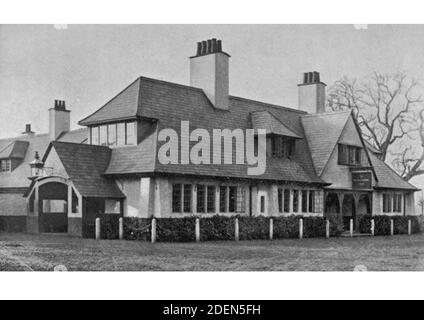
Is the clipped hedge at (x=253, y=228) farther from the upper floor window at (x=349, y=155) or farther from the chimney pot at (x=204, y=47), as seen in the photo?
the chimney pot at (x=204, y=47)

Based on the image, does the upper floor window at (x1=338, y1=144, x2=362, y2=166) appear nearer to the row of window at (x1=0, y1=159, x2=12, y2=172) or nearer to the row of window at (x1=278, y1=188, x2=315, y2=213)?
the row of window at (x1=278, y1=188, x2=315, y2=213)

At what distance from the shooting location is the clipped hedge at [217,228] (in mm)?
29500

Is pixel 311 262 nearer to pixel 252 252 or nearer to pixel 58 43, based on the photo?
pixel 252 252

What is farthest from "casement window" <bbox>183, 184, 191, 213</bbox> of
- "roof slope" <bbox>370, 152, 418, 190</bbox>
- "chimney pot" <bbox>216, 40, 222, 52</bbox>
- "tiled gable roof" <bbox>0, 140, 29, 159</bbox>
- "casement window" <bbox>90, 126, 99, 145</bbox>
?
"roof slope" <bbox>370, 152, 418, 190</bbox>

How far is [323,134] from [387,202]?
7095 millimetres

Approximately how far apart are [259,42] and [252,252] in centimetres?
731

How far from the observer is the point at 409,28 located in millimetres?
21719

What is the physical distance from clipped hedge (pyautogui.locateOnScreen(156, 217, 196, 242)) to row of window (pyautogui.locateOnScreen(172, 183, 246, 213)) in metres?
1.60

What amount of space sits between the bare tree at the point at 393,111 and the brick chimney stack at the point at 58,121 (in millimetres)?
15814

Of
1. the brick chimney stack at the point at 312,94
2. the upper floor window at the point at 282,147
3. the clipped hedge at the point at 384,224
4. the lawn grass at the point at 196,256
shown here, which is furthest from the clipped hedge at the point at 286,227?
the brick chimney stack at the point at 312,94

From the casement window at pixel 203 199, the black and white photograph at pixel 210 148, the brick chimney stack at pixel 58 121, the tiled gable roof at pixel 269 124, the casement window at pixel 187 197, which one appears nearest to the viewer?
the black and white photograph at pixel 210 148

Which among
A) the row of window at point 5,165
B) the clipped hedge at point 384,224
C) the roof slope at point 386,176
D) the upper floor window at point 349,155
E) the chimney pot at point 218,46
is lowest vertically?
the clipped hedge at point 384,224

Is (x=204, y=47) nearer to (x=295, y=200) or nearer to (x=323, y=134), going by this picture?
(x=323, y=134)

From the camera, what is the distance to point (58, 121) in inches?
1615
